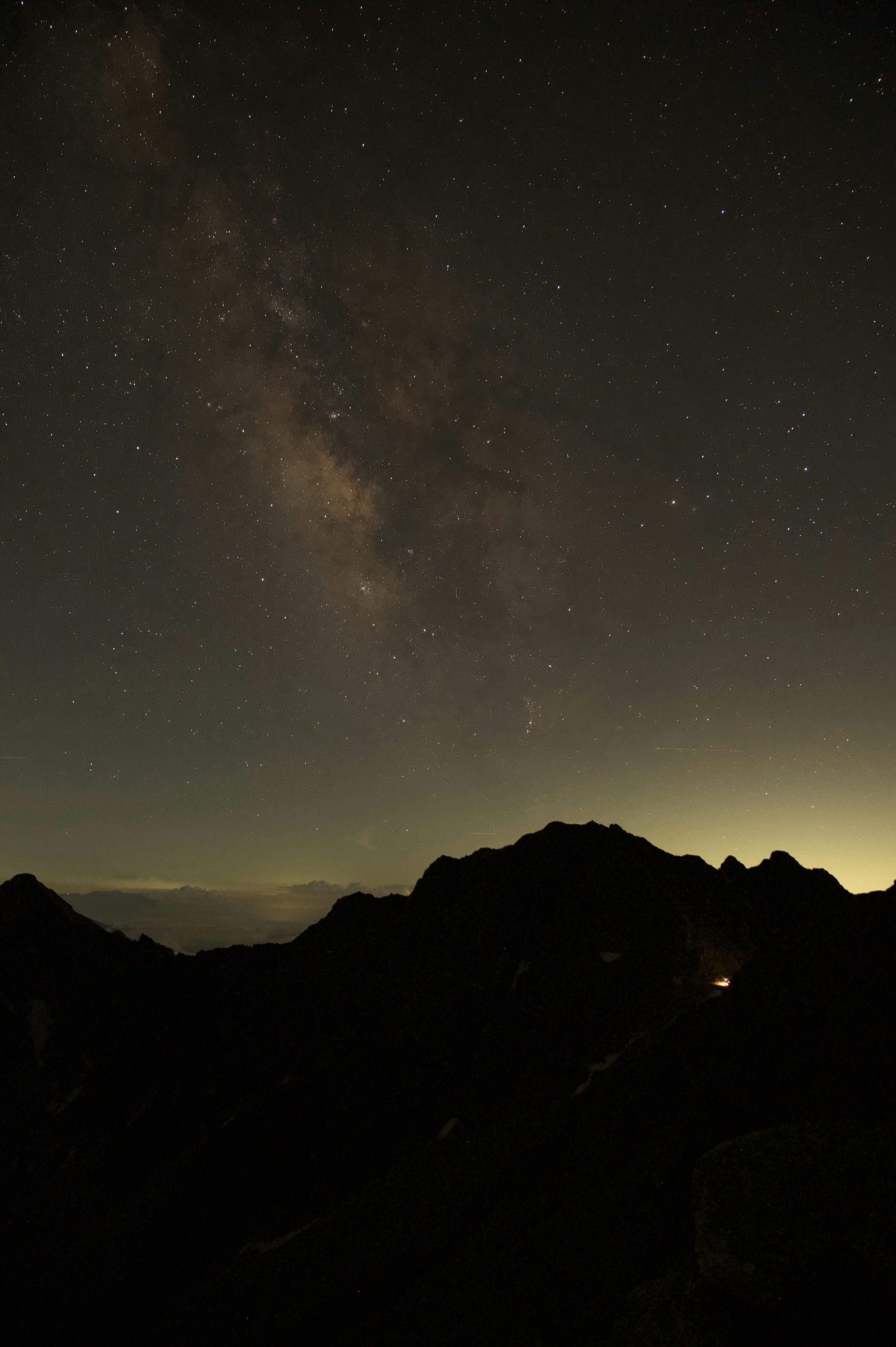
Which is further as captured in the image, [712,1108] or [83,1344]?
[83,1344]

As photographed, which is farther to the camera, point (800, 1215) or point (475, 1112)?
point (475, 1112)

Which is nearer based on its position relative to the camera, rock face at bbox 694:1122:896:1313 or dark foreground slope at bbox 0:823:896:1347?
rock face at bbox 694:1122:896:1313

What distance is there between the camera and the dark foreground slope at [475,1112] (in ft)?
84.8

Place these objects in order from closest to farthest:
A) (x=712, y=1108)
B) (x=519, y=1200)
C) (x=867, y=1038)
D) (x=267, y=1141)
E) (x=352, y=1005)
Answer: (x=867, y=1038), (x=712, y=1108), (x=519, y=1200), (x=267, y=1141), (x=352, y=1005)

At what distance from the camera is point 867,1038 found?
108ft

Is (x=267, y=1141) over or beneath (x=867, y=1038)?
beneath

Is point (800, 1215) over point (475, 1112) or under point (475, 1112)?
over

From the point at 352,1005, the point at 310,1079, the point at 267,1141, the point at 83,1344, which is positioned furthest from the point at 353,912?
the point at 83,1344

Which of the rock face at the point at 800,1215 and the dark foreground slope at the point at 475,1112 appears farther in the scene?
the dark foreground slope at the point at 475,1112

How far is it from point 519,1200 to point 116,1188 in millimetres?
47140

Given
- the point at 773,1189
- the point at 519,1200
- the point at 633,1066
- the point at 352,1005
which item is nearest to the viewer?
the point at 773,1189

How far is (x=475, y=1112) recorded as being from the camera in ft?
180

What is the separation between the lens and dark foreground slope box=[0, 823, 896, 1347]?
84.8ft

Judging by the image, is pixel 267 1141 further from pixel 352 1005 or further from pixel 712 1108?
pixel 712 1108
